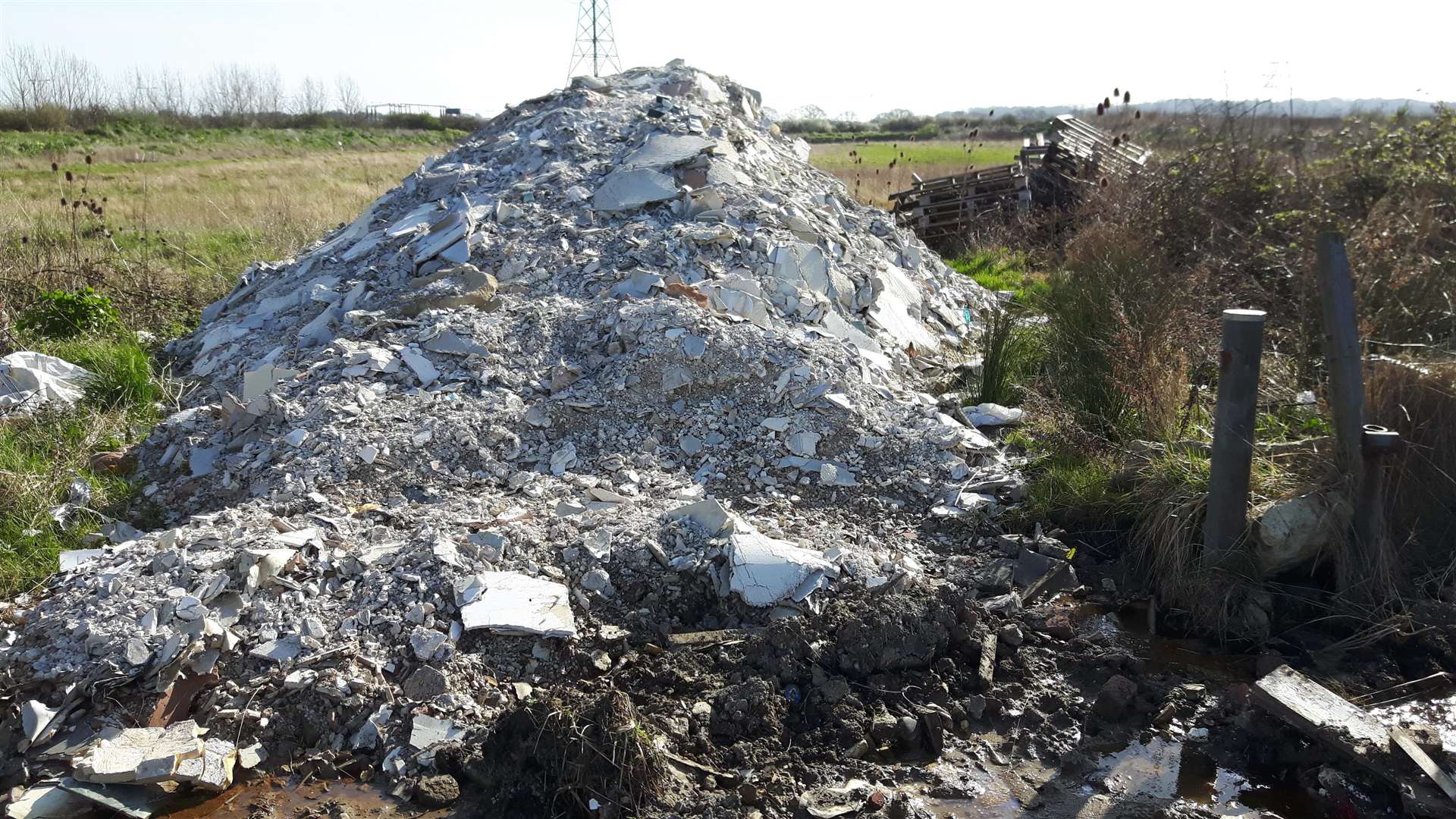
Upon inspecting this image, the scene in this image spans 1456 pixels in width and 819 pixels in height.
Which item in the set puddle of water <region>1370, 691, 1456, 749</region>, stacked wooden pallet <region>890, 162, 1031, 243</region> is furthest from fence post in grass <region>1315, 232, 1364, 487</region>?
stacked wooden pallet <region>890, 162, 1031, 243</region>

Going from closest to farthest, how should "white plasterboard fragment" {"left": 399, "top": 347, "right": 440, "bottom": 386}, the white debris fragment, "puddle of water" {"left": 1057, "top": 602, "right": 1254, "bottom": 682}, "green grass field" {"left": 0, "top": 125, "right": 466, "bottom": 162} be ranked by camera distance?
"puddle of water" {"left": 1057, "top": 602, "right": 1254, "bottom": 682} < "white plasterboard fragment" {"left": 399, "top": 347, "right": 440, "bottom": 386} < the white debris fragment < "green grass field" {"left": 0, "top": 125, "right": 466, "bottom": 162}

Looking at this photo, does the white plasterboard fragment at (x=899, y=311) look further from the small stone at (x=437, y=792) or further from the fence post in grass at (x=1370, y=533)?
the small stone at (x=437, y=792)

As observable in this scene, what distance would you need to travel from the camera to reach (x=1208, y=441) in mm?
4465

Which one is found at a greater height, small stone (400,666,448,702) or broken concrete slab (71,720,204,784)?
small stone (400,666,448,702)

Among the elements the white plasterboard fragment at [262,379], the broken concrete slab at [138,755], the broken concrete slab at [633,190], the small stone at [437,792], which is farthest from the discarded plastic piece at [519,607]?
the broken concrete slab at [633,190]

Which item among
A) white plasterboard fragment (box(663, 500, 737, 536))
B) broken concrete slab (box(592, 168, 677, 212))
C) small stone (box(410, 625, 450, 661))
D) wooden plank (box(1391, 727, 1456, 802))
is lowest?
wooden plank (box(1391, 727, 1456, 802))

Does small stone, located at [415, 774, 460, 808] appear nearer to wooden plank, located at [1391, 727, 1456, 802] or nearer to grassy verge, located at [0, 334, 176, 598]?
grassy verge, located at [0, 334, 176, 598]

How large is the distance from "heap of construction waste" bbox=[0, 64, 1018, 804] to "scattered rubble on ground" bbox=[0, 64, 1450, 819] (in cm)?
2

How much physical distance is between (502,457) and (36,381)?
138 inches

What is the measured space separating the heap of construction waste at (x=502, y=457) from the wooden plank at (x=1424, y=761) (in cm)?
188

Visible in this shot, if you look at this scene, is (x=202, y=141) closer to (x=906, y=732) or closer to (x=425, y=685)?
(x=425, y=685)

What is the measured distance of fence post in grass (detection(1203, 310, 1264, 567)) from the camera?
3596 millimetres

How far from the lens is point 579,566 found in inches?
153

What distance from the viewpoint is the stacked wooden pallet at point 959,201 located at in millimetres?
12344
